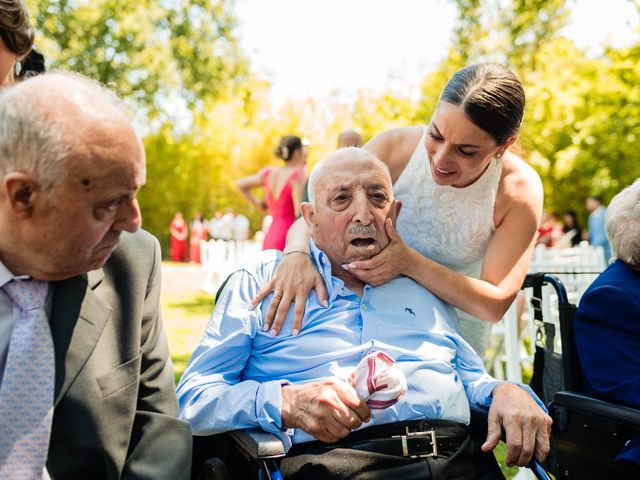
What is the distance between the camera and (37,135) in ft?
4.57

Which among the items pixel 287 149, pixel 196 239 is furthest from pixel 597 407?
pixel 196 239

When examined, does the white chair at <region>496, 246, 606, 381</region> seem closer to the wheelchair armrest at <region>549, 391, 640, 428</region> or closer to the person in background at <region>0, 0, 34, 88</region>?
the wheelchair armrest at <region>549, 391, 640, 428</region>

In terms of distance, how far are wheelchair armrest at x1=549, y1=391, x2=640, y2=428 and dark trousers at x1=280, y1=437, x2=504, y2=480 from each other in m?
0.52

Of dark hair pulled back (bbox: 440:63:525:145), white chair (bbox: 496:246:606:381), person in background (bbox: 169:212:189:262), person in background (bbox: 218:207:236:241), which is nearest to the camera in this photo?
dark hair pulled back (bbox: 440:63:525:145)

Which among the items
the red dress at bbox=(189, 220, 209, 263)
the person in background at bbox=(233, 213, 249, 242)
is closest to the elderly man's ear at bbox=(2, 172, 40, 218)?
the person in background at bbox=(233, 213, 249, 242)

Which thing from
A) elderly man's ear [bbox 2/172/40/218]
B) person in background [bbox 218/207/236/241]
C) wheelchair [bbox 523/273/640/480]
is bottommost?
person in background [bbox 218/207/236/241]

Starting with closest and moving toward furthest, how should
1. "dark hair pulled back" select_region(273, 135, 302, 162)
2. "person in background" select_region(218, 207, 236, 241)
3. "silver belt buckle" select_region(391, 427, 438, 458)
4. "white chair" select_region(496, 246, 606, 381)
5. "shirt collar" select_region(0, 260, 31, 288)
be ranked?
1. "shirt collar" select_region(0, 260, 31, 288)
2. "silver belt buckle" select_region(391, 427, 438, 458)
3. "white chair" select_region(496, 246, 606, 381)
4. "dark hair pulled back" select_region(273, 135, 302, 162)
5. "person in background" select_region(218, 207, 236, 241)

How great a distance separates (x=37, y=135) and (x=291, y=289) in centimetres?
129

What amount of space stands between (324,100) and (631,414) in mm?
43390

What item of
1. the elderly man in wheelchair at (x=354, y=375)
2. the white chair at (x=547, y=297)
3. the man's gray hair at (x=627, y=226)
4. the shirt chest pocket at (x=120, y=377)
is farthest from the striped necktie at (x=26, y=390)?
the white chair at (x=547, y=297)

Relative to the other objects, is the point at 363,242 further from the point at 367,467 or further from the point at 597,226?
the point at 597,226

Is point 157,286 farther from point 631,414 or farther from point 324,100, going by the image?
point 324,100

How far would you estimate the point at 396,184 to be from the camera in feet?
10.6

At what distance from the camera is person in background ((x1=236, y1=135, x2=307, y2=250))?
22.2ft
